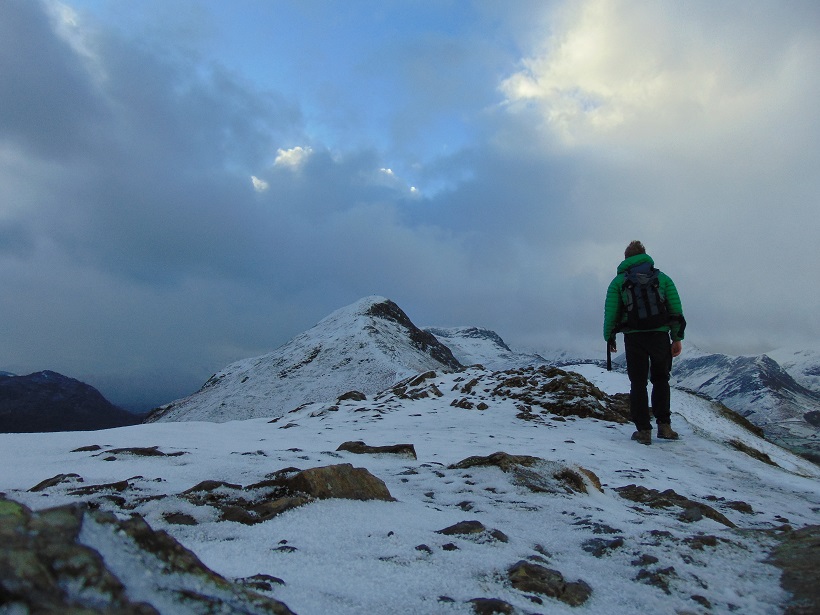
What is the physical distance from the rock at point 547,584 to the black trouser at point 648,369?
316 inches

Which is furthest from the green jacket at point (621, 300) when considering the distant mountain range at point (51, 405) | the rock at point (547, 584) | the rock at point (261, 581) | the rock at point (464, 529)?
the distant mountain range at point (51, 405)

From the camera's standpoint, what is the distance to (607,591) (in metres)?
2.55

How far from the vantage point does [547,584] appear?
247 centimetres

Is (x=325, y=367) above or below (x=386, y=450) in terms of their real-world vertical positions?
above

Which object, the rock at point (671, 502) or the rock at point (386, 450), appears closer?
the rock at point (671, 502)

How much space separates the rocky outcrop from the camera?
112 cm

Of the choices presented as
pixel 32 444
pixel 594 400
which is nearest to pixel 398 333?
pixel 594 400

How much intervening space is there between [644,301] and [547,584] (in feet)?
26.8

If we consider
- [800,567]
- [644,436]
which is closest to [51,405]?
[644,436]

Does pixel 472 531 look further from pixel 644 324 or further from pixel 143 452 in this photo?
pixel 644 324

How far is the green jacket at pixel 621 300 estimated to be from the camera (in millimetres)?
9445

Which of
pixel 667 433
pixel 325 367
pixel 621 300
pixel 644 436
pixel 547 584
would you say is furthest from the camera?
pixel 325 367

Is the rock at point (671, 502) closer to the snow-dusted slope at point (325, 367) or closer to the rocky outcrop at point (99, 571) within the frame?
the rocky outcrop at point (99, 571)

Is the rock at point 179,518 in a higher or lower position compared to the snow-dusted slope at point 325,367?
lower
